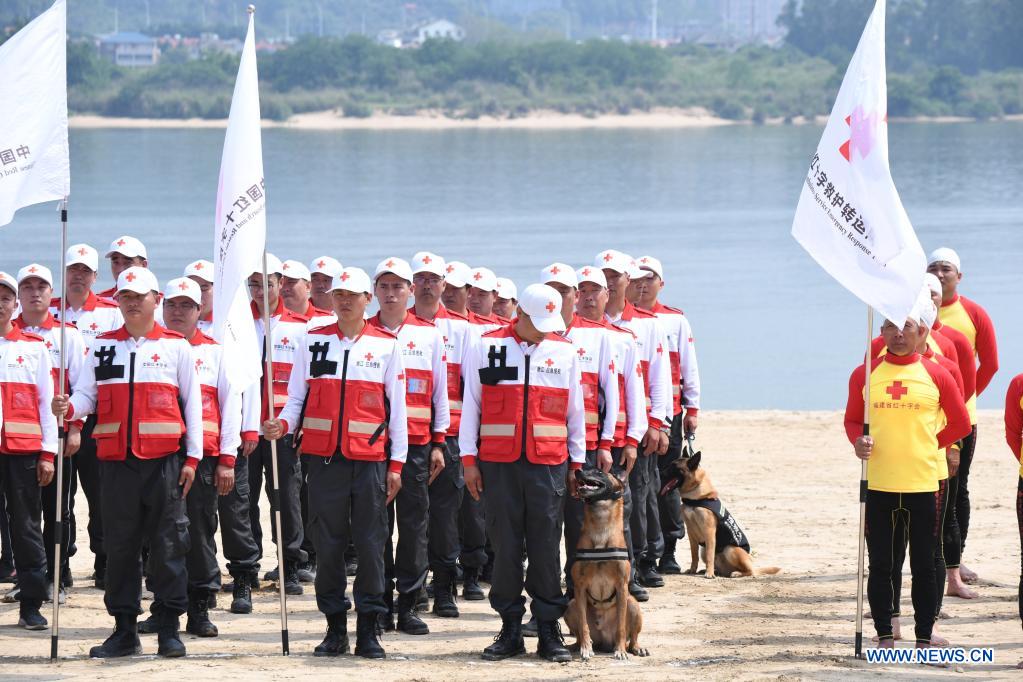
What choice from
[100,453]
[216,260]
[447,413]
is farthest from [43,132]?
[447,413]

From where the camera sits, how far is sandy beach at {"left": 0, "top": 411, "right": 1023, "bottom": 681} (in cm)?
959

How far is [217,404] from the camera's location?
34.5 ft

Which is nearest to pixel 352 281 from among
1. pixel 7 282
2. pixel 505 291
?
pixel 7 282

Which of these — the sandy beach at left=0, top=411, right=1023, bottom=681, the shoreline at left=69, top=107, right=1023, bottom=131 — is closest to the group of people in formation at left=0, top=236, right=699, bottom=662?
the sandy beach at left=0, top=411, right=1023, bottom=681

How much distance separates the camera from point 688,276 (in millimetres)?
39688

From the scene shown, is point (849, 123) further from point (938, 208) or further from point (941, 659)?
point (938, 208)

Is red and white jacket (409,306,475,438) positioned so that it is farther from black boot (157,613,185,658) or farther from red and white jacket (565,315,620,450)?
black boot (157,613,185,658)

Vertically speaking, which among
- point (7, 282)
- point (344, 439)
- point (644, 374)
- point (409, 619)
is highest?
point (7, 282)

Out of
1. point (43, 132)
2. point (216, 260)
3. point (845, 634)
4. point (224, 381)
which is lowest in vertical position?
point (845, 634)

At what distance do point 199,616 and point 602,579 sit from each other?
2525 mm

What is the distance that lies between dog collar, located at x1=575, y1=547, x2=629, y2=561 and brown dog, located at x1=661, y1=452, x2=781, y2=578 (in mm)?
2856

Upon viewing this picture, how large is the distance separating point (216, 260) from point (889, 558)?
4.27 meters

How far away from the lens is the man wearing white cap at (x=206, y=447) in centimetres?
1038

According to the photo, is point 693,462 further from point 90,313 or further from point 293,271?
point 90,313
